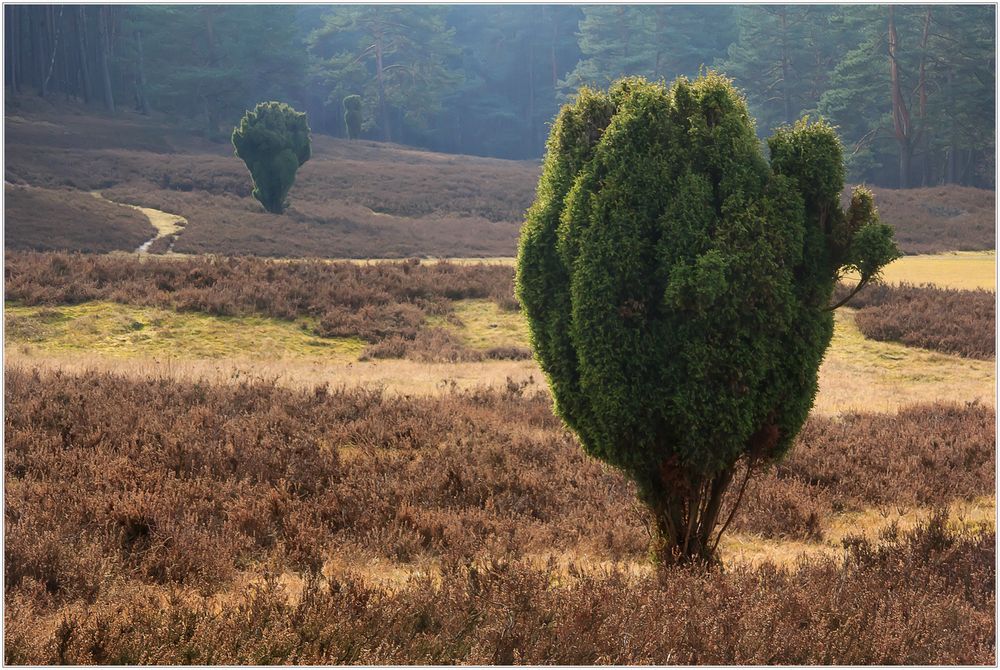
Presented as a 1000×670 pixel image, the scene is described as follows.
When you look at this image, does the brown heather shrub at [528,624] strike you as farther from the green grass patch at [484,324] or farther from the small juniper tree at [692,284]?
the green grass patch at [484,324]

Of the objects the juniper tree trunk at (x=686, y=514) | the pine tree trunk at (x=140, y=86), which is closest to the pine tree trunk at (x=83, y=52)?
the pine tree trunk at (x=140, y=86)

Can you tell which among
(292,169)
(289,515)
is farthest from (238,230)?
(289,515)

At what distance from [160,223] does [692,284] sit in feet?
110

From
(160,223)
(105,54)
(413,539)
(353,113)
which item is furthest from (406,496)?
(105,54)

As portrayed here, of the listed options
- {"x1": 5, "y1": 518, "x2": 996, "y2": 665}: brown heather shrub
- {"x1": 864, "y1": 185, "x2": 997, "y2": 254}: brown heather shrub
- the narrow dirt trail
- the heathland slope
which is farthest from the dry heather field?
{"x1": 864, "y1": 185, "x2": 997, "y2": 254}: brown heather shrub

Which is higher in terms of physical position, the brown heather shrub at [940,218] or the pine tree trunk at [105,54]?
the pine tree trunk at [105,54]

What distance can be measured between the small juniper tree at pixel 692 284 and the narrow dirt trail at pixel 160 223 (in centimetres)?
2580

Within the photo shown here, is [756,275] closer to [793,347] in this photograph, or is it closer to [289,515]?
[793,347]

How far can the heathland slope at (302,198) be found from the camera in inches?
1307

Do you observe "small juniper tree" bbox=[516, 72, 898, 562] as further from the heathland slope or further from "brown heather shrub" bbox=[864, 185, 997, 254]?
"brown heather shrub" bbox=[864, 185, 997, 254]

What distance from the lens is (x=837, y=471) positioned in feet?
32.9

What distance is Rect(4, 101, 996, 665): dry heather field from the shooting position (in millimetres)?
4723

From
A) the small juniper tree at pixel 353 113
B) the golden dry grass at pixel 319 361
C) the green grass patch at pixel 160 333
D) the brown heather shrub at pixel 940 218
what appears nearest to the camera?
the golden dry grass at pixel 319 361

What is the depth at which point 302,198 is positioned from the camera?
46.5 m
